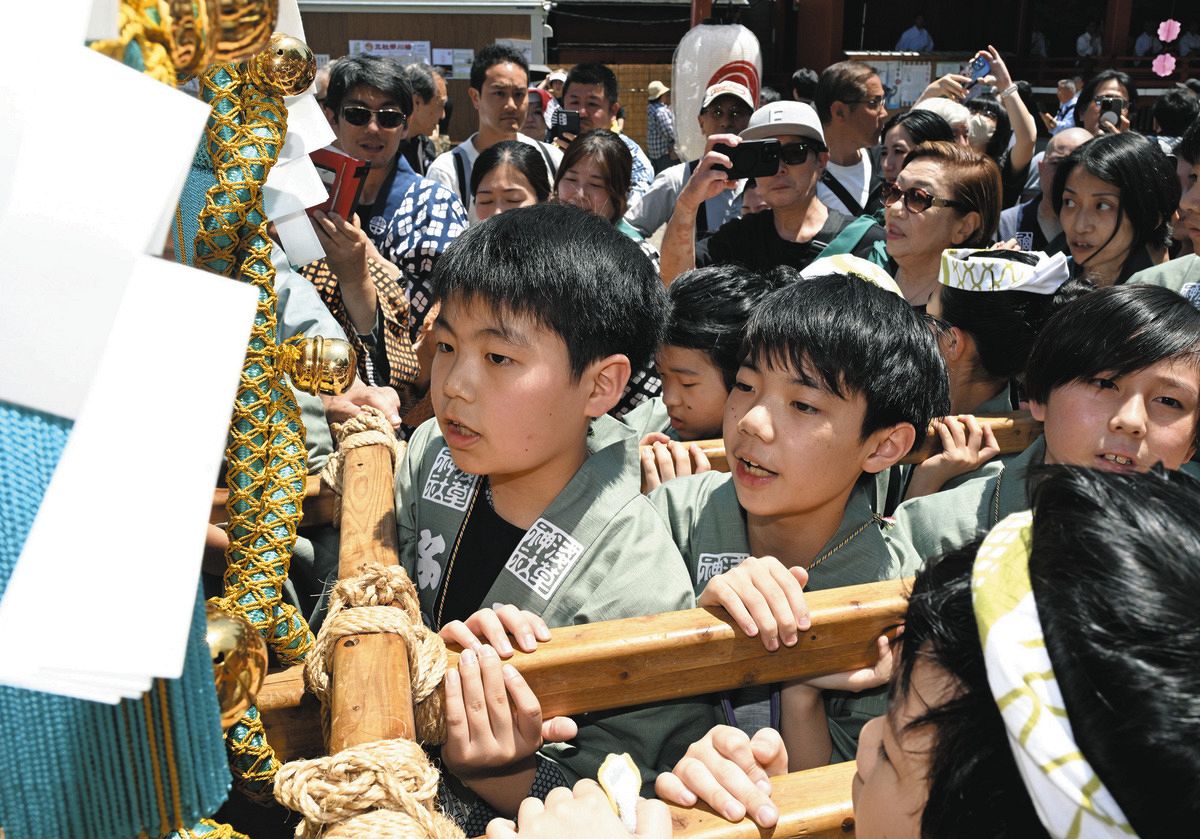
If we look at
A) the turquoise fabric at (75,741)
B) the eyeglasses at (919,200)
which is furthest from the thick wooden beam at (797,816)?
the eyeglasses at (919,200)

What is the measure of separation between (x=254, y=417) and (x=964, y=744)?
79 centimetres

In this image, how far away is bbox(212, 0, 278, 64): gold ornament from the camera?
518 mm

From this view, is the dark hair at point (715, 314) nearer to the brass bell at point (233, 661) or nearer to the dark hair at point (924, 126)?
the brass bell at point (233, 661)

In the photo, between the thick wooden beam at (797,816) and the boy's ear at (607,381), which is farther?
the boy's ear at (607,381)

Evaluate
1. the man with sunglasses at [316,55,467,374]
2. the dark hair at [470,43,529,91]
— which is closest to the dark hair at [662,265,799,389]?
the man with sunglasses at [316,55,467,374]

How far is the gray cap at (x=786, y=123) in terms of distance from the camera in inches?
120

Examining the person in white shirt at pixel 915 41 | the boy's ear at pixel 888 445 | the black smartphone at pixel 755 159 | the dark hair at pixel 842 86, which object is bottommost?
the boy's ear at pixel 888 445

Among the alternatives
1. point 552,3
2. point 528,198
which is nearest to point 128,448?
point 528,198

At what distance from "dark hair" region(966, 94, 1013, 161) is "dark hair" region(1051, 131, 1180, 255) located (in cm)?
200

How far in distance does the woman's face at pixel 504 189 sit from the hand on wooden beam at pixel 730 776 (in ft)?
7.76

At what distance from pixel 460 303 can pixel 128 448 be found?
956 mm

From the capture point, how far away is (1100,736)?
1.95 ft

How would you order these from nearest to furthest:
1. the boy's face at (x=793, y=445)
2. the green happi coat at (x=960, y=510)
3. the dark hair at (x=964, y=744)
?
the dark hair at (x=964, y=744)
the boy's face at (x=793, y=445)
the green happi coat at (x=960, y=510)

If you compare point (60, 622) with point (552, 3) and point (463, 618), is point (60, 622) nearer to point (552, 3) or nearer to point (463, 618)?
point (463, 618)
